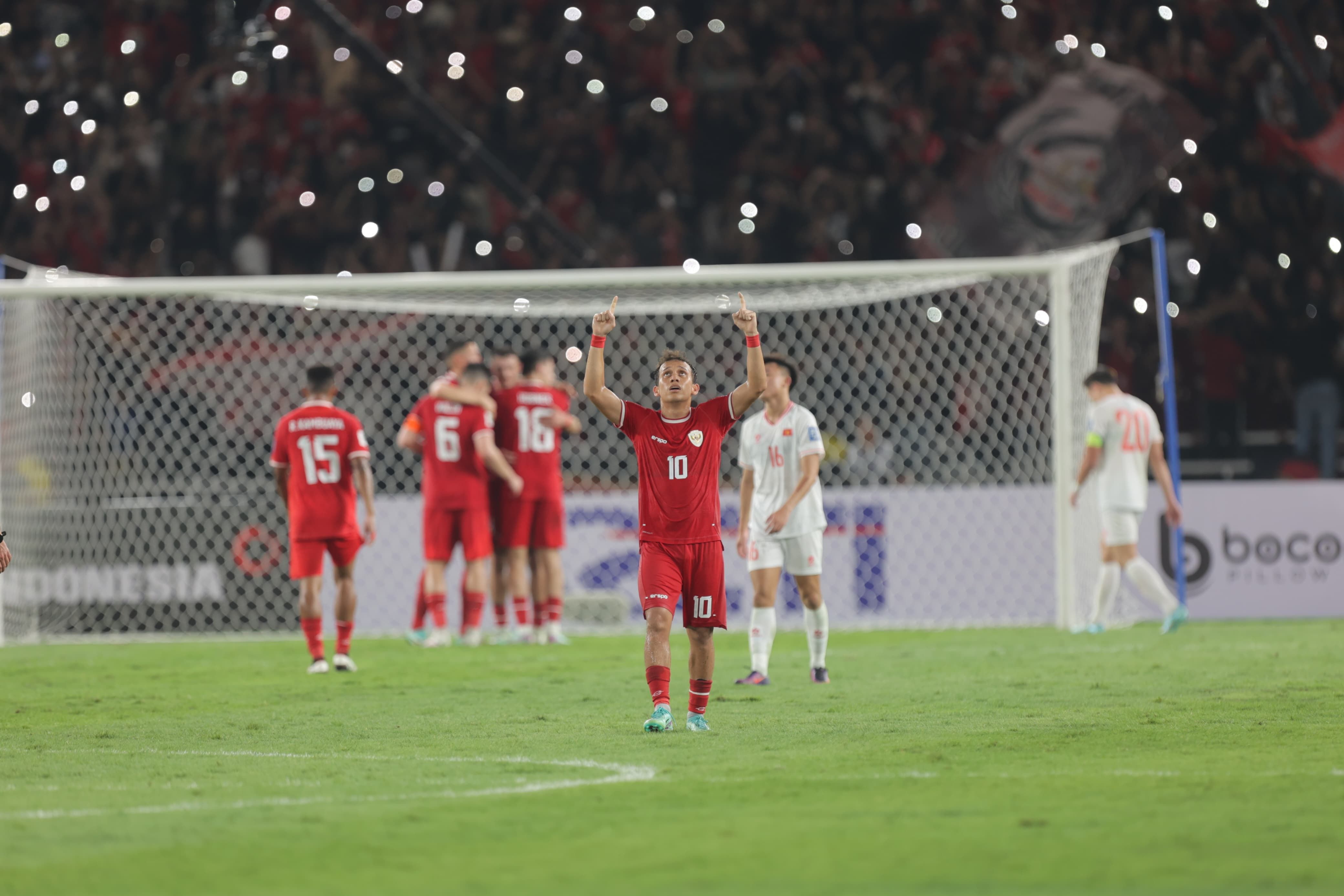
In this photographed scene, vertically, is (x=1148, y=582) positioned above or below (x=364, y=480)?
below

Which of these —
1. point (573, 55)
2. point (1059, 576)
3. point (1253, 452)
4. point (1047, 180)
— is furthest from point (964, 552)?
point (573, 55)

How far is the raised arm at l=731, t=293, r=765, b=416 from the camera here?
6703 mm

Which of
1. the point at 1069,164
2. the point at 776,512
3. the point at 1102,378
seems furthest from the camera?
the point at 1069,164

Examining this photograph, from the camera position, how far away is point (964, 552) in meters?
13.8

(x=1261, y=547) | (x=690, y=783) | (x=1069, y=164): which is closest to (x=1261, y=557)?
(x=1261, y=547)

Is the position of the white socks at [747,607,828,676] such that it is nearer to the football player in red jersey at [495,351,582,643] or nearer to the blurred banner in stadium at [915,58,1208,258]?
the football player in red jersey at [495,351,582,643]

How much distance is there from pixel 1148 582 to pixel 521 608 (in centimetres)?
498

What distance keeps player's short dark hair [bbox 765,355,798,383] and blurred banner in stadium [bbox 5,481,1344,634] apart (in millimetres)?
4634

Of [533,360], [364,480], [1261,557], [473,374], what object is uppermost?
[533,360]

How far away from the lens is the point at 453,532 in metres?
12.2

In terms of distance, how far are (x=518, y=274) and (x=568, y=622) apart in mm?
3168

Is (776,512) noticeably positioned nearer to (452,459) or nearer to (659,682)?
(659,682)

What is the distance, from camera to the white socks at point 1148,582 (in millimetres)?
12164

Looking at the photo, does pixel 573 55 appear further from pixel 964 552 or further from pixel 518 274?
pixel 964 552
